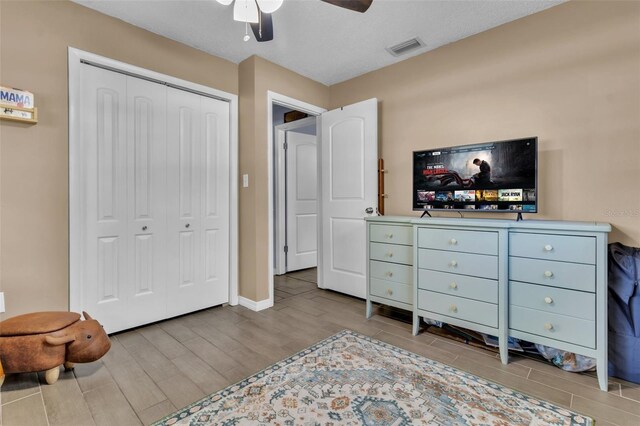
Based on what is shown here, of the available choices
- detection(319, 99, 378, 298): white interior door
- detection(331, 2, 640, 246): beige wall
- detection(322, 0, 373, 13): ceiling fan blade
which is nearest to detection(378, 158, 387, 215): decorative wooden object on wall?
detection(319, 99, 378, 298): white interior door

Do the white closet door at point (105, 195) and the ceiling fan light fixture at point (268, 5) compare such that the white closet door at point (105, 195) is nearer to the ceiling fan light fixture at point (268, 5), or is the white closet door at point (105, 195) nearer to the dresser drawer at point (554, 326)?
the ceiling fan light fixture at point (268, 5)

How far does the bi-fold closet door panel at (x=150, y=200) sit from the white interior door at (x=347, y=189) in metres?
1.17

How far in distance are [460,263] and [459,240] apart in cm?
17

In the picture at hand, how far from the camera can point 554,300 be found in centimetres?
191

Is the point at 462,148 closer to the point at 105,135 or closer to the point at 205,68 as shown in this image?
the point at 205,68

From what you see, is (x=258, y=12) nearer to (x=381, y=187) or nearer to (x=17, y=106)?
(x=17, y=106)

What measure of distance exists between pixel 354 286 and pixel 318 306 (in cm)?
49

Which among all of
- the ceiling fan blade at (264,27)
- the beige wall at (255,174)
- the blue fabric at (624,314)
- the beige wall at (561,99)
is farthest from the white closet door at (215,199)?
the blue fabric at (624,314)

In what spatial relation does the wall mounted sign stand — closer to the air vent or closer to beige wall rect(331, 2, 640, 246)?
the air vent

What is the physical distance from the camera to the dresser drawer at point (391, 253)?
2613 millimetres

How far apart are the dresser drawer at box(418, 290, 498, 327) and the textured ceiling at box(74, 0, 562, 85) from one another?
2191mm

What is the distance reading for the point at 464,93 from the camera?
9.10ft

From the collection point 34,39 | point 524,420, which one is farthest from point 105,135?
point 524,420

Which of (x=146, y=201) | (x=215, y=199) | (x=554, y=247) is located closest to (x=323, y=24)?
(x=215, y=199)
